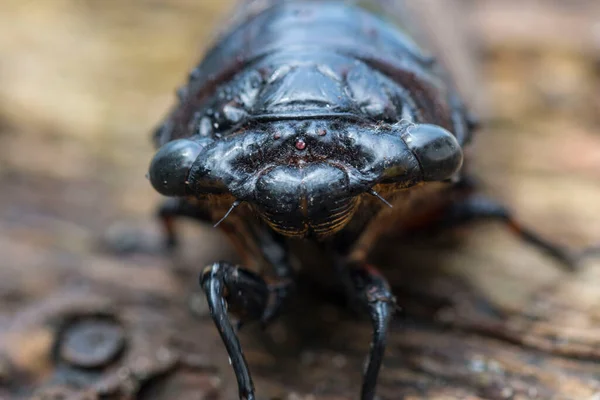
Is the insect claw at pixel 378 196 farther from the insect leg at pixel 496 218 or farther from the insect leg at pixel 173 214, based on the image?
the insect leg at pixel 496 218

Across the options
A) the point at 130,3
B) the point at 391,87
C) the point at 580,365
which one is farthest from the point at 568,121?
the point at 130,3

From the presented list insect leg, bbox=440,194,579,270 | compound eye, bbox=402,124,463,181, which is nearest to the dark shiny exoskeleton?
compound eye, bbox=402,124,463,181

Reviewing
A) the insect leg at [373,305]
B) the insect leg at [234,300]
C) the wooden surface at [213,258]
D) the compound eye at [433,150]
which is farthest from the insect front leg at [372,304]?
the compound eye at [433,150]

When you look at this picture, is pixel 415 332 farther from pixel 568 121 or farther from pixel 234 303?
pixel 568 121

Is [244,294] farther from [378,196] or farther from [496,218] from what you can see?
[496,218]

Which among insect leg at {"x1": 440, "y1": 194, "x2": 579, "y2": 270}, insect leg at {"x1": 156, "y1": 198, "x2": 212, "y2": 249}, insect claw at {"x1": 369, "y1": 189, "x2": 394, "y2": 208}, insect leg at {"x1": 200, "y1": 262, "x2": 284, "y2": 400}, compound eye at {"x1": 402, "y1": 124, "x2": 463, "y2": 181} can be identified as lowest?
insect leg at {"x1": 200, "y1": 262, "x2": 284, "y2": 400}

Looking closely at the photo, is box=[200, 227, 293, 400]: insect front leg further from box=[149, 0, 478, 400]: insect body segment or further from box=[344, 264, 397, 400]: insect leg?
box=[344, 264, 397, 400]: insect leg

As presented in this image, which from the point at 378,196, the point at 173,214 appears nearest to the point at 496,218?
the point at 378,196
